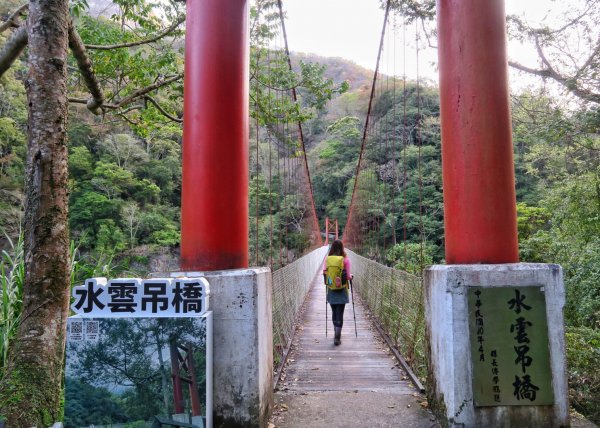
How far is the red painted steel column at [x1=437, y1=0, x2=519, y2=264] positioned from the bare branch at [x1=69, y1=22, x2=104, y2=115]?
1.88 m

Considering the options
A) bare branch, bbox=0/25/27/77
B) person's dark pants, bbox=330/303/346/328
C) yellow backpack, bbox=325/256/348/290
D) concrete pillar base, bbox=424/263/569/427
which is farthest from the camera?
person's dark pants, bbox=330/303/346/328

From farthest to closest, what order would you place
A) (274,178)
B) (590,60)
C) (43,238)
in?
1. (274,178)
2. (590,60)
3. (43,238)

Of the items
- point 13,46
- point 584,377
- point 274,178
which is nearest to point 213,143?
point 13,46

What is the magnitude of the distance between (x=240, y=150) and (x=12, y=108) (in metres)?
15.3

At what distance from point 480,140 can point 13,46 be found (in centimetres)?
254

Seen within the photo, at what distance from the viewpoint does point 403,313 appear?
3496 millimetres

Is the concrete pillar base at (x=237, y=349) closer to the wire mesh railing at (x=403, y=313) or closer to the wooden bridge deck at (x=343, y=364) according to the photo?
the wooden bridge deck at (x=343, y=364)

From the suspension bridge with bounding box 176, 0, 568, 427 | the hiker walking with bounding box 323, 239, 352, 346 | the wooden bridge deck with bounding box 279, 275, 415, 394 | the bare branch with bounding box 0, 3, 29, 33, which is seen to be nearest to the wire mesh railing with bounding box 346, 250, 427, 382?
the wooden bridge deck with bounding box 279, 275, 415, 394

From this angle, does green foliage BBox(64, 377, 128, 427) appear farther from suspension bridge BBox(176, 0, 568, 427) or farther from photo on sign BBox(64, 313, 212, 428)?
suspension bridge BBox(176, 0, 568, 427)

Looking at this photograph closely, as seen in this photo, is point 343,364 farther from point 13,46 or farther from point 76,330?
point 13,46

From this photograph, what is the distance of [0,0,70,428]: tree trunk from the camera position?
1501 millimetres

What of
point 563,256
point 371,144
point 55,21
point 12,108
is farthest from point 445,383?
point 12,108

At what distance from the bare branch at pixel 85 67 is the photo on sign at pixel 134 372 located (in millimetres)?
1588

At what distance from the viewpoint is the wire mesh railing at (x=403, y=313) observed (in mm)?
2917
